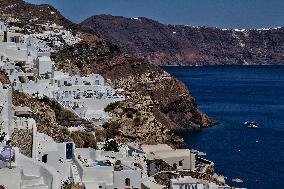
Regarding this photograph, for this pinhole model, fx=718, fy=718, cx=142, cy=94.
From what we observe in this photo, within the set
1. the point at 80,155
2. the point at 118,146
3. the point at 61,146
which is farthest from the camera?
the point at 118,146

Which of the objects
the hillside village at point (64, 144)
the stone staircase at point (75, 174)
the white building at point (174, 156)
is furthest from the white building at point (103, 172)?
the white building at point (174, 156)

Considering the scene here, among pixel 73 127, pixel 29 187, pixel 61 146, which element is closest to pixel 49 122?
pixel 73 127

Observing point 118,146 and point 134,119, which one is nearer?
point 118,146

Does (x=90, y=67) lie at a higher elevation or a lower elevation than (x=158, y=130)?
higher

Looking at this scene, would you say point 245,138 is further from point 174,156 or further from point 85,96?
point 174,156

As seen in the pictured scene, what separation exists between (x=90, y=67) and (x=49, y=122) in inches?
1956

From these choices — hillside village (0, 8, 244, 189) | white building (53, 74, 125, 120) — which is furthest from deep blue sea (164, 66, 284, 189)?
hillside village (0, 8, 244, 189)

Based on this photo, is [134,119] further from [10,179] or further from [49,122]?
[10,179]

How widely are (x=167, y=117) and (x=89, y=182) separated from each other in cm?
6972

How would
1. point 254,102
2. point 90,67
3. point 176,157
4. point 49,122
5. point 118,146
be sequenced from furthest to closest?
point 254,102
point 90,67
point 176,157
point 118,146
point 49,122

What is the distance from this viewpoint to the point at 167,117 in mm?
91750

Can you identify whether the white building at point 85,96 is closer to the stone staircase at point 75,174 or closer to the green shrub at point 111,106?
the green shrub at point 111,106

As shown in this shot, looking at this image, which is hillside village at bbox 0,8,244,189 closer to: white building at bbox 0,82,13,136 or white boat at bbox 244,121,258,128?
white building at bbox 0,82,13,136

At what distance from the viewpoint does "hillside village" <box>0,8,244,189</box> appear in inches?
704
